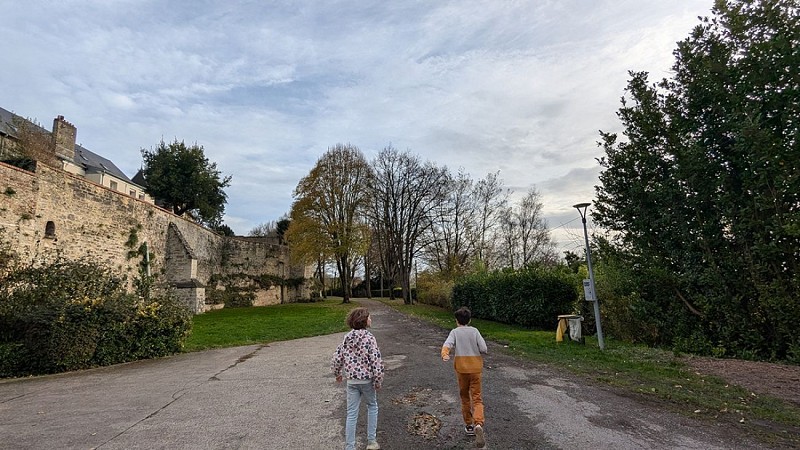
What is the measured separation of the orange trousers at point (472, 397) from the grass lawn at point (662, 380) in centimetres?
293

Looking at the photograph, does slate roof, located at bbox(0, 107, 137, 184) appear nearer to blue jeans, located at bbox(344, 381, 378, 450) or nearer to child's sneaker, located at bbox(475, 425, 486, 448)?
blue jeans, located at bbox(344, 381, 378, 450)

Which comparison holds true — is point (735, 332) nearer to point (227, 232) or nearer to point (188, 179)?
point (188, 179)

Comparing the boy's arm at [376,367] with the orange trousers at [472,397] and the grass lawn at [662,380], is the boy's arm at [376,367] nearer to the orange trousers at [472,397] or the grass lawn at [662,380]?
the orange trousers at [472,397]

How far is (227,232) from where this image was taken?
4831 cm

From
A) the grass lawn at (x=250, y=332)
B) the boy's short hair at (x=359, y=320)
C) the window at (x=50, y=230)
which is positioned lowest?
the grass lawn at (x=250, y=332)

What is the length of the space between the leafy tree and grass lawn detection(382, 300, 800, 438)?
111 feet

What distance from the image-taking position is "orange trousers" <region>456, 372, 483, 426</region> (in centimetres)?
437

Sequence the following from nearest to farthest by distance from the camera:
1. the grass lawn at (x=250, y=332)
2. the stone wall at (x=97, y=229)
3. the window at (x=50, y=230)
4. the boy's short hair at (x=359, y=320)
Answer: the boy's short hair at (x=359, y=320) → the grass lawn at (x=250, y=332) → the stone wall at (x=97, y=229) → the window at (x=50, y=230)

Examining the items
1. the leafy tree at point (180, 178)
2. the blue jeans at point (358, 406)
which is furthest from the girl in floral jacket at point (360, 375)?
the leafy tree at point (180, 178)

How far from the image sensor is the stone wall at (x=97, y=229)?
42.5 ft

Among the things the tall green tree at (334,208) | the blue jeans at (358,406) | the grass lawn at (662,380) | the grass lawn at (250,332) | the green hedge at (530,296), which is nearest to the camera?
the blue jeans at (358,406)

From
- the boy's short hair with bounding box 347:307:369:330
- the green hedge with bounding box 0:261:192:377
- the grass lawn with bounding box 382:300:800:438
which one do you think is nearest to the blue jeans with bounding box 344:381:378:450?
the boy's short hair with bounding box 347:307:369:330

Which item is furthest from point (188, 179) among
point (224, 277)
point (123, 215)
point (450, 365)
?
point (450, 365)

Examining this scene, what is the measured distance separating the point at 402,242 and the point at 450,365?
25.2 meters
